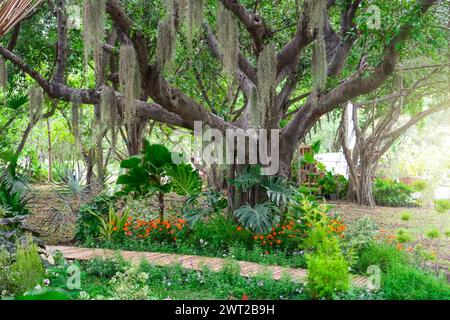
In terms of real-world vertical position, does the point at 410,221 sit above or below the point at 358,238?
below

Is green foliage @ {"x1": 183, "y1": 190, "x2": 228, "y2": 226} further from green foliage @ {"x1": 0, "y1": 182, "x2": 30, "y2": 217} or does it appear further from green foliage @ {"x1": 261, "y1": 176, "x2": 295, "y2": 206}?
green foliage @ {"x1": 0, "y1": 182, "x2": 30, "y2": 217}

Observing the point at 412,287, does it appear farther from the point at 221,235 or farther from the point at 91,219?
the point at 91,219

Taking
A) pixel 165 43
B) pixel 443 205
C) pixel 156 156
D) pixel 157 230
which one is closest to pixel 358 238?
pixel 443 205

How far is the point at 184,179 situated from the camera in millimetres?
7551

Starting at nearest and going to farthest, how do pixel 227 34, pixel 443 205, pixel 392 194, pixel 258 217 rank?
pixel 443 205
pixel 227 34
pixel 258 217
pixel 392 194

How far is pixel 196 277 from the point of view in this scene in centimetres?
488

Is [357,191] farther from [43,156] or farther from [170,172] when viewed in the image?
[43,156]

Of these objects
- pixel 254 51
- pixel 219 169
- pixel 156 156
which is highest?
pixel 254 51

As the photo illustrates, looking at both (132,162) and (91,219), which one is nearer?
(91,219)

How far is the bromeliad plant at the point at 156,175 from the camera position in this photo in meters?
7.25

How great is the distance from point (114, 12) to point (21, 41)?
5118 millimetres

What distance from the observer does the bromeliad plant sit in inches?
285

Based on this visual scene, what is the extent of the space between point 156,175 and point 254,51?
2.33m

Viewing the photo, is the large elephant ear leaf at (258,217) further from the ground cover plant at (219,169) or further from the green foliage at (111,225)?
the green foliage at (111,225)
